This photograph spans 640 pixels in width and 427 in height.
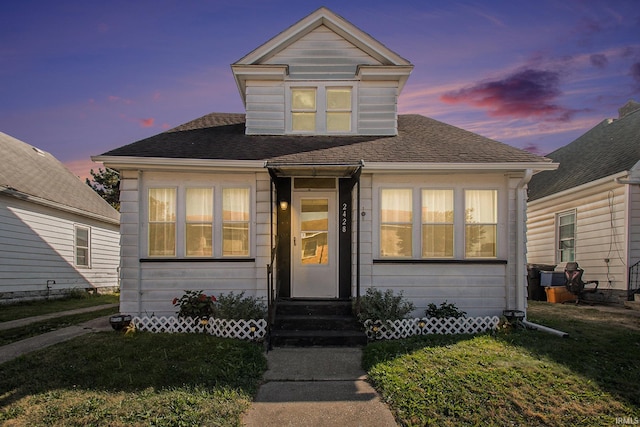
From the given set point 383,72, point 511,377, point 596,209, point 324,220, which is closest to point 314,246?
point 324,220

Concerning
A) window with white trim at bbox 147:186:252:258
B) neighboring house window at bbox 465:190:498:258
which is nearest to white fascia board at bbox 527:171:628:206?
neighboring house window at bbox 465:190:498:258

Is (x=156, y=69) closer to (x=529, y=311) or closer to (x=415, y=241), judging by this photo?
(x=415, y=241)

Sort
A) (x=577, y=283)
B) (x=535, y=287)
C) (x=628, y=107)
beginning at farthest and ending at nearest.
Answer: (x=628, y=107)
(x=535, y=287)
(x=577, y=283)

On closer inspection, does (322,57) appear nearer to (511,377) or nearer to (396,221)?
(396,221)

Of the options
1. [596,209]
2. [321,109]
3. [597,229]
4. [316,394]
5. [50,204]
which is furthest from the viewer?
[50,204]

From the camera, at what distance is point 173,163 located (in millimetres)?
7957

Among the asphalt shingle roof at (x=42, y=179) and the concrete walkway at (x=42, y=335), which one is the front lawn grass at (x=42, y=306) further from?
the asphalt shingle roof at (x=42, y=179)

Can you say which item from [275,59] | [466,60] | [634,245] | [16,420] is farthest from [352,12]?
[16,420]

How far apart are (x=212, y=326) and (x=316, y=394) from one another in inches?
124

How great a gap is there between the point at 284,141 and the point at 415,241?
368 cm

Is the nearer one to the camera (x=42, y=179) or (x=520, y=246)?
(x=520, y=246)

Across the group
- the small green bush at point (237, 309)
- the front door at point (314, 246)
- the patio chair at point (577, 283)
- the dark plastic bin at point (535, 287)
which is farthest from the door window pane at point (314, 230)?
the dark plastic bin at point (535, 287)

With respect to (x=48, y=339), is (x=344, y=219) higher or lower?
higher

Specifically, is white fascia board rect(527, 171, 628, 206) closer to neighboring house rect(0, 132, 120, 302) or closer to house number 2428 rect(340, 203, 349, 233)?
house number 2428 rect(340, 203, 349, 233)
